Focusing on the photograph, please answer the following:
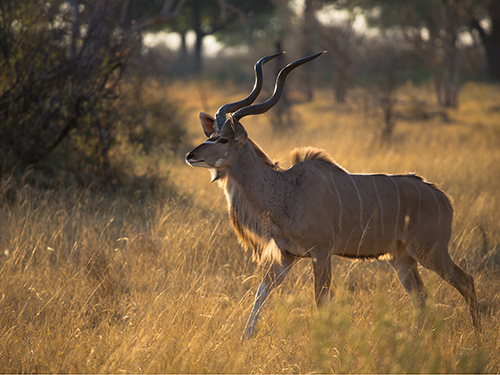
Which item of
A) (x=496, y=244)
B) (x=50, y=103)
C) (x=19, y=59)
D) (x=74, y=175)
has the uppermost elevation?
(x=19, y=59)

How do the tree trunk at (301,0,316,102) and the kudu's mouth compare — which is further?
the tree trunk at (301,0,316,102)

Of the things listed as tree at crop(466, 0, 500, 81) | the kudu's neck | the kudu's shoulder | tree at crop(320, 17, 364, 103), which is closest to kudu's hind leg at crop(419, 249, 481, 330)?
the kudu's shoulder

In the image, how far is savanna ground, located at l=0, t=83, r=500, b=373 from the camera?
2404 mm

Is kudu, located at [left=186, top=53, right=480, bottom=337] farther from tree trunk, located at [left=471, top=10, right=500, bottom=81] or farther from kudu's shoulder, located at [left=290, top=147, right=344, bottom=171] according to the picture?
tree trunk, located at [left=471, top=10, right=500, bottom=81]

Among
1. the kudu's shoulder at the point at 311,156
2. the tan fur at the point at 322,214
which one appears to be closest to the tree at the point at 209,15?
the kudu's shoulder at the point at 311,156

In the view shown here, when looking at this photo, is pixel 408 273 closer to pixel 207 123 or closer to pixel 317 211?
pixel 317 211

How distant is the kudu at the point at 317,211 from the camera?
9.66ft

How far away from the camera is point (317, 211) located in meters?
2.96

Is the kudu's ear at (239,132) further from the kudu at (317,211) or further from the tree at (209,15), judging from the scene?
the tree at (209,15)

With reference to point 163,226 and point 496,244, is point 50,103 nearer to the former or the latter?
point 163,226

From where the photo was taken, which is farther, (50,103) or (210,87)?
(210,87)

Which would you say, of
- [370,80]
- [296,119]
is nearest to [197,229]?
[296,119]

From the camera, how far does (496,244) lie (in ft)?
14.6

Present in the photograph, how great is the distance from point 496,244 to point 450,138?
6301 millimetres
